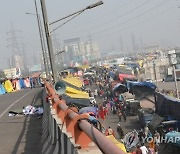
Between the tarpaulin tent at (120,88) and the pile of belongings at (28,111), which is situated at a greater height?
the pile of belongings at (28,111)

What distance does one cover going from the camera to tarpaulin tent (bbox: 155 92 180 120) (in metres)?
22.0

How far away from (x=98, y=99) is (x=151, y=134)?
2161cm

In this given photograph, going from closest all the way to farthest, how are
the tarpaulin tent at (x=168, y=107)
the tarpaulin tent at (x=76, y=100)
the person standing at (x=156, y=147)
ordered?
the person standing at (x=156, y=147), the tarpaulin tent at (x=168, y=107), the tarpaulin tent at (x=76, y=100)

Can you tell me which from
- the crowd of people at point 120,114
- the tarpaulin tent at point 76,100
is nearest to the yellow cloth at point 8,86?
the crowd of people at point 120,114

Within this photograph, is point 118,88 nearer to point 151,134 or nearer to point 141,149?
point 151,134

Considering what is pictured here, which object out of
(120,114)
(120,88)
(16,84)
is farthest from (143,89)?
(16,84)

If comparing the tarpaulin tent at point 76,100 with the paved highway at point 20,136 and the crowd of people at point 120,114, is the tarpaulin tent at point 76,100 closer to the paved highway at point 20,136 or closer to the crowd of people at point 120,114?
the crowd of people at point 120,114

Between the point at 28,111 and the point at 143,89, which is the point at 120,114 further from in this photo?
the point at 28,111

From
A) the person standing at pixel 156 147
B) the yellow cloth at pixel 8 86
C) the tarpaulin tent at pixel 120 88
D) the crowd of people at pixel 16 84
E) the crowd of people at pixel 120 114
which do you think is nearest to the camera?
the crowd of people at pixel 120 114

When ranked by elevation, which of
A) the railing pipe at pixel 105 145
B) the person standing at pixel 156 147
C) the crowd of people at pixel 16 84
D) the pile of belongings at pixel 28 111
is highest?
the railing pipe at pixel 105 145

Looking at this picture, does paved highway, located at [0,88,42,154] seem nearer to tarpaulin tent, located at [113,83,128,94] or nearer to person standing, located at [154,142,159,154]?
person standing, located at [154,142,159,154]

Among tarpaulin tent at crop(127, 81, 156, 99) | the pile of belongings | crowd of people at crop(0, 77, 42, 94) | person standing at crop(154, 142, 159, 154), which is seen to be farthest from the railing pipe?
crowd of people at crop(0, 77, 42, 94)

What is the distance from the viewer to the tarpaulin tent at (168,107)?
22.0 meters

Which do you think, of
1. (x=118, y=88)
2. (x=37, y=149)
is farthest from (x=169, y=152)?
(x=118, y=88)
